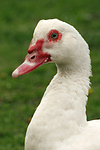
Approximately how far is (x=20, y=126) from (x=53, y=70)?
2.11 metres

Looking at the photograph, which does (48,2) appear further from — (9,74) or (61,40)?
(61,40)

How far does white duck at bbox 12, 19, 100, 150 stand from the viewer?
2396 mm

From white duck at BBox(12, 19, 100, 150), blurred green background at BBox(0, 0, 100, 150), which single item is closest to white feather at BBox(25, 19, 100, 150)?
white duck at BBox(12, 19, 100, 150)

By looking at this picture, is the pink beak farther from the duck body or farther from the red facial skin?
the duck body

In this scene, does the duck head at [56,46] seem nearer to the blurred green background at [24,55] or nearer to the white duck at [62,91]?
the white duck at [62,91]

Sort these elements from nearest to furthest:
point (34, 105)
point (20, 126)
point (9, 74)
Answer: point (20, 126), point (34, 105), point (9, 74)

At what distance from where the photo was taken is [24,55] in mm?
7082

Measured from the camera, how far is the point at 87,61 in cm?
251

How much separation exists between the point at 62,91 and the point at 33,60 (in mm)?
355

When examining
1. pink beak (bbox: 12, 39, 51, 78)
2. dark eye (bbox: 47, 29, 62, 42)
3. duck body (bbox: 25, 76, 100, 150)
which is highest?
dark eye (bbox: 47, 29, 62, 42)

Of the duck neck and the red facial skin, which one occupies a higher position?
the red facial skin

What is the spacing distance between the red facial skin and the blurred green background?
1904 mm

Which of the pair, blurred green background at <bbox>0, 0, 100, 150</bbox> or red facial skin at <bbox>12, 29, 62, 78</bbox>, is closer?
red facial skin at <bbox>12, 29, 62, 78</bbox>

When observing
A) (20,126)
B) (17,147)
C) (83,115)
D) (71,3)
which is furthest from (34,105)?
(71,3)
